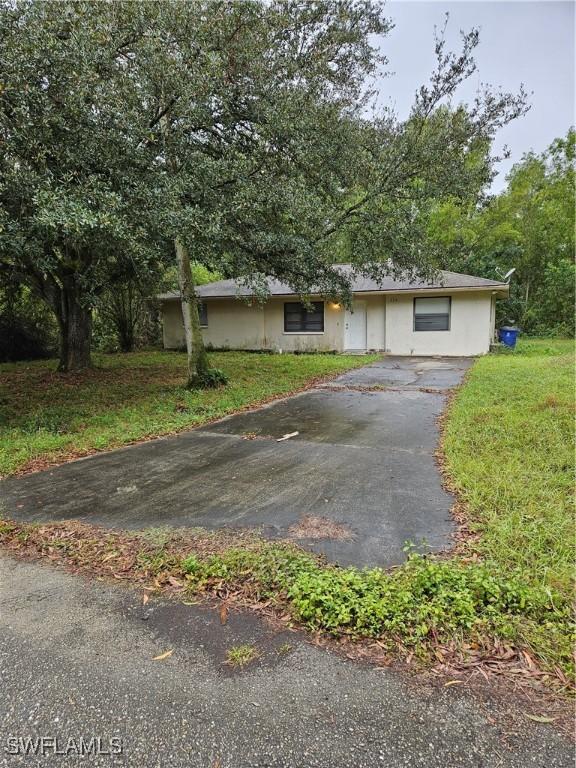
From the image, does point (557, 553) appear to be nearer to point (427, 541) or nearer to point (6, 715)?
point (427, 541)

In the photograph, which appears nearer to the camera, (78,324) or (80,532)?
(80,532)

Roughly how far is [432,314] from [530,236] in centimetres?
1181

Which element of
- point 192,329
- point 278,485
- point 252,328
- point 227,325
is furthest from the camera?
point 227,325

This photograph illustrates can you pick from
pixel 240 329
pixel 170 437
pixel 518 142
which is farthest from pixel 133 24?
pixel 518 142

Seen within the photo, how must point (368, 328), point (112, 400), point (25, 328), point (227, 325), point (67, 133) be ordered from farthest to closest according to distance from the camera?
1. point (227, 325)
2. point (368, 328)
3. point (25, 328)
4. point (112, 400)
5. point (67, 133)

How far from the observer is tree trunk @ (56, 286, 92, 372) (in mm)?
10922

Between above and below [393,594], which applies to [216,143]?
above

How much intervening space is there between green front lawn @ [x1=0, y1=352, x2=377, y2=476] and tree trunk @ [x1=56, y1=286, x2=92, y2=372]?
1.58 ft

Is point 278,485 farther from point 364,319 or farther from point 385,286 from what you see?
point 364,319

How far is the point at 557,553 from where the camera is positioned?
103 inches

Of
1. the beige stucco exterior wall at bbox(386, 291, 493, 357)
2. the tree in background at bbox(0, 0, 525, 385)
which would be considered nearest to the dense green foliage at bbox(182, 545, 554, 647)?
the tree in background at bbox(0, 0, 525, 385)

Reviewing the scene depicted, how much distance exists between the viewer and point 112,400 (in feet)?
26.2

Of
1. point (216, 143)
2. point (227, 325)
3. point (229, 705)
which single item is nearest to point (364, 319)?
point (227, 325)

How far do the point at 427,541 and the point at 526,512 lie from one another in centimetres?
88
